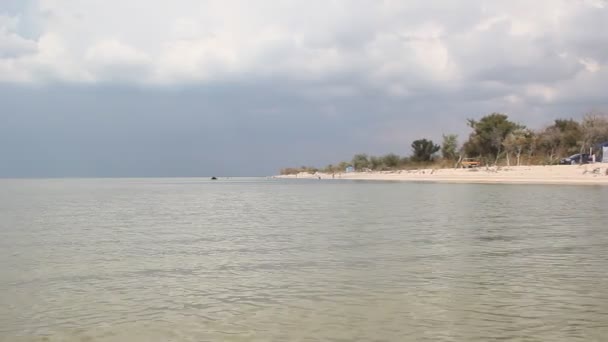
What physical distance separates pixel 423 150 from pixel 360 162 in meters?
25.3

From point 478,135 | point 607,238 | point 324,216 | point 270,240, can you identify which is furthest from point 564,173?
point 270,240

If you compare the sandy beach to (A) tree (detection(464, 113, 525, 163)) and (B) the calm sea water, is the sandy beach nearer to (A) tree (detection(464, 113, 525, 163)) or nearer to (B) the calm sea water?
(A) tree (detection(464, 113, 525, 163))

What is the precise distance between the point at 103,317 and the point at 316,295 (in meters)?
3.13

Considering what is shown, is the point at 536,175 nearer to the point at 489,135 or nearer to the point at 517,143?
the point at 517,143

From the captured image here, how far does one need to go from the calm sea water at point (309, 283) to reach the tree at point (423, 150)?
101m

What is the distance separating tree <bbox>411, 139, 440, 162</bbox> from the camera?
118 meters

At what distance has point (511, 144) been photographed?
84875 mm

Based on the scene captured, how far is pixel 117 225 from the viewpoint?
2055cm

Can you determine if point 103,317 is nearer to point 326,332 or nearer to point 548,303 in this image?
point 326,332

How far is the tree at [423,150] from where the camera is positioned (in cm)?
11800

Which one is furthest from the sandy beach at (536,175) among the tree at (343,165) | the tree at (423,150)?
the tree at (343,165)

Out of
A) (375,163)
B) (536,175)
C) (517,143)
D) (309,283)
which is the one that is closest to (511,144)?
(517,143)

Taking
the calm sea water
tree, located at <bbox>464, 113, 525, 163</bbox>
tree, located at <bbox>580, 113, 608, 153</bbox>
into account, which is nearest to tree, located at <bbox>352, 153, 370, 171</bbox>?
tree, located at <bbox>464, 113, 525, 163</bbox>

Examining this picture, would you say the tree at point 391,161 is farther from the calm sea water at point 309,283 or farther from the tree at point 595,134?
the calm sea water at point 309,283
